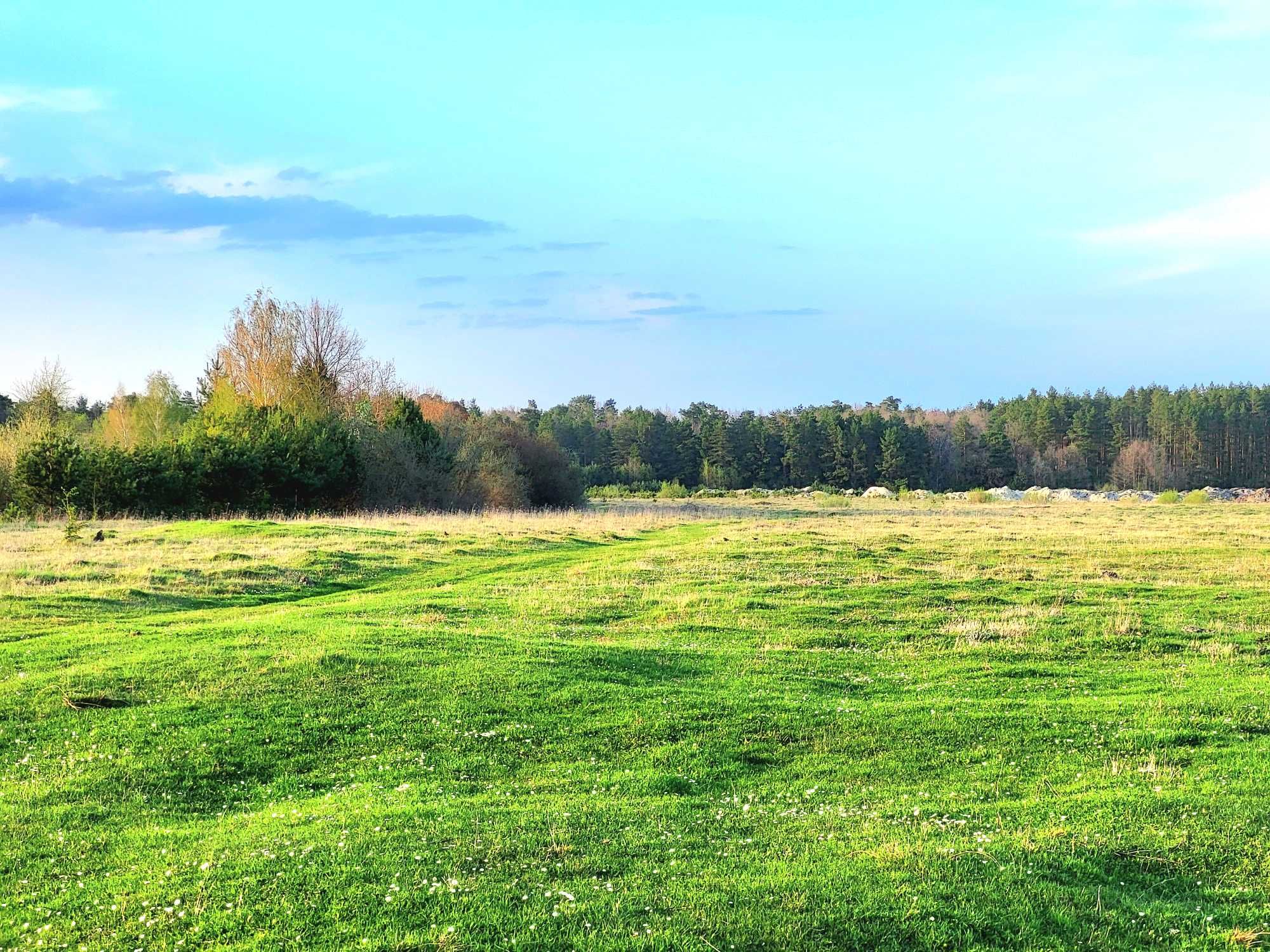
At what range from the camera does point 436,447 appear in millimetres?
72625

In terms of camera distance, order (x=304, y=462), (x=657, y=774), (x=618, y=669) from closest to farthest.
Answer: (x=657, y=774) < (x=618, y=669) < (x=304, y=462)

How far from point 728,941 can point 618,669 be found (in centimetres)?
1098

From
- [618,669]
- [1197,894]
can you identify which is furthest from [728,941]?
[618,669]

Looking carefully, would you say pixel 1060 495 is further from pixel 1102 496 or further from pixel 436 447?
pixel 436 447

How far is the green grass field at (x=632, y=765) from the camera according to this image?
749 cm

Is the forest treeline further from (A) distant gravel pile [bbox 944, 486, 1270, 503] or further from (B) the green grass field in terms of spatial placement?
(B) the green grass field

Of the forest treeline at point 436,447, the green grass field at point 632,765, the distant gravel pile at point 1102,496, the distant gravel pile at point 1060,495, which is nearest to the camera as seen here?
the green grass field at point 632,765

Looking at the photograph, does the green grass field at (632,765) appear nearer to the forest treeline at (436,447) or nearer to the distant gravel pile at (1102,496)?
the forest treeline at (436,447)

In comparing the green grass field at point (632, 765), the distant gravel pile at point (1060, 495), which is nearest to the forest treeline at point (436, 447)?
the distant gravel pile at point (1060, 495)

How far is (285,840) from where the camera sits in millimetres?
9172

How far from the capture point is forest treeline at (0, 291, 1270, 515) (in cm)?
5741

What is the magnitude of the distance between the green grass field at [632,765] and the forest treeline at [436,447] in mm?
30576

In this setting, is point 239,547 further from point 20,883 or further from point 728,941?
point 728,941

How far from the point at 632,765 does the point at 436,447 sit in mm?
62074
